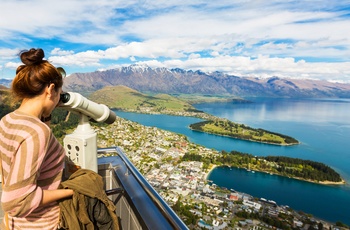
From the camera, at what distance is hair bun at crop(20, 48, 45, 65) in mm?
668

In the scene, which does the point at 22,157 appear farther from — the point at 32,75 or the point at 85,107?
the point at 85,107

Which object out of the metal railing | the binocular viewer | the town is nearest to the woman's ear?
the binocular viewer

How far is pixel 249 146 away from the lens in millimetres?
30000

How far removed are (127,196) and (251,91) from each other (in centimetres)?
18533

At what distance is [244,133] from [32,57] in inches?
1415

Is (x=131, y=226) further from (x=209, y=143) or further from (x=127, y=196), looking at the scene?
(x=209, y=143)

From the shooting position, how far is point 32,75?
65 cm

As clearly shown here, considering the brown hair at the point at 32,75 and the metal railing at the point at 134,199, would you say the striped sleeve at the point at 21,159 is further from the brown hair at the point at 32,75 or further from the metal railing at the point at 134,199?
the metal railing at the point at 134,199

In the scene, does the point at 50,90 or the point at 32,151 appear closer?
the point at 32,151

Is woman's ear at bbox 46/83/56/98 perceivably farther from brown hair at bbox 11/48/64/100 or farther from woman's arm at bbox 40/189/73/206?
woman's arm at bbox 40/189/73/206

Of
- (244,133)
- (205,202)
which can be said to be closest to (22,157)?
(205,202)

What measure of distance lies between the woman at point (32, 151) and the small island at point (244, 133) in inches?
1307

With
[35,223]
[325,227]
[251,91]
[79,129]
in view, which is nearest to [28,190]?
[35,223]

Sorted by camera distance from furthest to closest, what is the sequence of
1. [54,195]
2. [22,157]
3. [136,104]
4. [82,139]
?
[136,104], [82,139], [54,195], [22,157]
